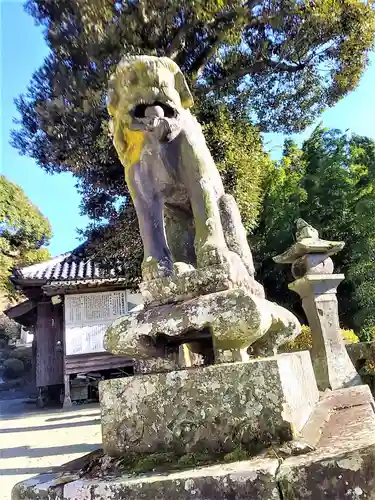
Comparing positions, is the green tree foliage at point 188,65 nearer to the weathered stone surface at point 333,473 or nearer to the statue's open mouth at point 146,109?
the statue's open mouth at point 146,109

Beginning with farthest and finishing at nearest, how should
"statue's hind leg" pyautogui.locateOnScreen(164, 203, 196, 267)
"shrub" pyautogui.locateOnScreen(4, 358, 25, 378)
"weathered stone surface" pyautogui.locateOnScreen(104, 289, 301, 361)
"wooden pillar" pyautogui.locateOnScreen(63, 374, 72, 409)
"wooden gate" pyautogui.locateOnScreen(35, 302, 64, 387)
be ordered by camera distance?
"shrub" pyautogui.locateOnScreen(4, 358, 25, 378)
"wooden gate" pyautogui.locateOnScreen(35, 302, 64, 387)
"wooden pillar" pyautogui.locateOnScreen(63, 374, 72, 409)
"statue's hind leg" pyautogui.locateOnScreen(164, 203, 196, 267)
"weathered stone surface" pyautogui.locateOnScreen(104, 289, 301, 361)

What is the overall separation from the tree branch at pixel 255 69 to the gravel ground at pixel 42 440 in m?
7.53

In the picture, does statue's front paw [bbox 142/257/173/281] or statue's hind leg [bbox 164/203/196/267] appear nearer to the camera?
statue's front paw [bbox 142/257/173/281]

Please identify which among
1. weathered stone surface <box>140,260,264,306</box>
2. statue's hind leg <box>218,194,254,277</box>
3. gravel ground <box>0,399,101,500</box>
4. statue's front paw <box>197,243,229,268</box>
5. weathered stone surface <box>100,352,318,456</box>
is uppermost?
statue's hind leg <box>218,194,254,277</box>

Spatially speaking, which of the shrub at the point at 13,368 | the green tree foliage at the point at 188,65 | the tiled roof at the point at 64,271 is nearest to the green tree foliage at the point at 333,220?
the green tree foliage at the point at 188,65

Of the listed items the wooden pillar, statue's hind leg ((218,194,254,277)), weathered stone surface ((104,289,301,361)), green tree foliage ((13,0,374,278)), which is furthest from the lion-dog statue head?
the wooden pillar

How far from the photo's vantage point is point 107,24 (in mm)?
7199

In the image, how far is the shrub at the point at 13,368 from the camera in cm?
2334

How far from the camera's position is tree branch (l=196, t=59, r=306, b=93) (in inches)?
371

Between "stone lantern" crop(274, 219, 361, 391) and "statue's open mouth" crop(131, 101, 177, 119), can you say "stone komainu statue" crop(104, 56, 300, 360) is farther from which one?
"stone lantern" crop(274, 219, 361, 391)

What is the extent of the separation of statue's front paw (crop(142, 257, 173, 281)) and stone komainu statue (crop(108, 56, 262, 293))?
2 cm

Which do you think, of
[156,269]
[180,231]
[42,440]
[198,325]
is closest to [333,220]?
[42,440]

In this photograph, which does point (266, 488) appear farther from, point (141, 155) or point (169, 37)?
point (169, 37)

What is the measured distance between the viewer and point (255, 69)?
10.1m
